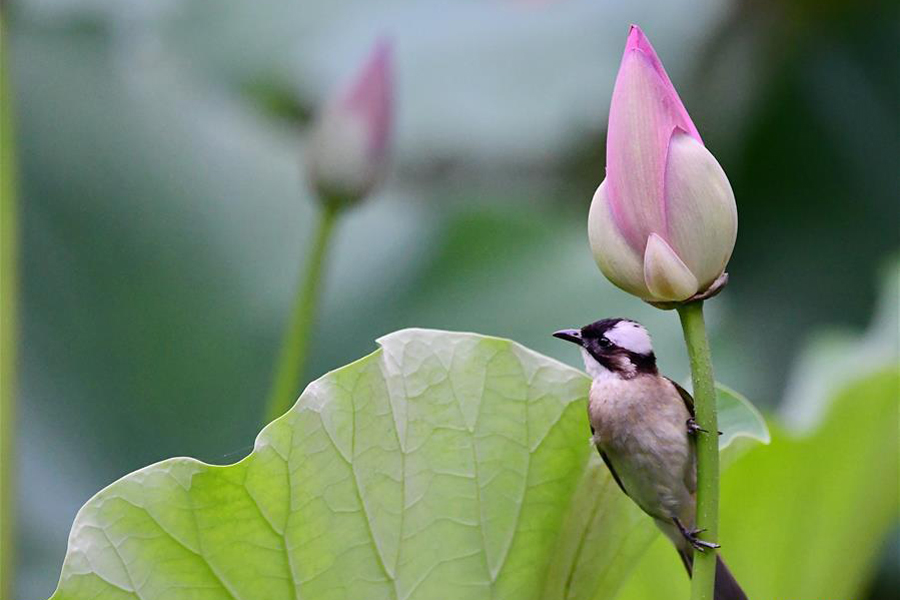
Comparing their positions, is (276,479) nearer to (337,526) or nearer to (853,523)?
(337,526)

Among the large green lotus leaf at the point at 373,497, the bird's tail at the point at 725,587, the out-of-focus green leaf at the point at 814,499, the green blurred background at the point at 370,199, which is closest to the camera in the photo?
the large green lotus leaf at the point at 373,497

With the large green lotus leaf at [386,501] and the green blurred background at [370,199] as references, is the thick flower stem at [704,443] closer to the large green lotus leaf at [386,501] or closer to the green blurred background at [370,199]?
the large green lotus leaf at [386,501]

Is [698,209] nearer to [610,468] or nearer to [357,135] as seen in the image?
[610,468]

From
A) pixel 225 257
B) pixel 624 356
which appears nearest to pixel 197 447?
pixel 225 257

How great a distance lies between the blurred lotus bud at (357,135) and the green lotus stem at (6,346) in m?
0.30

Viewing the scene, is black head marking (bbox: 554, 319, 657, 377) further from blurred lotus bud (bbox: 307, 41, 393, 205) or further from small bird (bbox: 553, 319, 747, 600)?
blurred lotus bud (bbox: 307, 41, 393, 205)

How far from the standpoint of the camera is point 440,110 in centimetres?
197

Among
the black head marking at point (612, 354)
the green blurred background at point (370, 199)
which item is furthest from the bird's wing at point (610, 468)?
the green blurred background at point (370, 199)

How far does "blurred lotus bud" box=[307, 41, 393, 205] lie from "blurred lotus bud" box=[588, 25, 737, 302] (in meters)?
0.58

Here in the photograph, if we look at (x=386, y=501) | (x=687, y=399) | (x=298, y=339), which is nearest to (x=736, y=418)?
(x=687, y=399)

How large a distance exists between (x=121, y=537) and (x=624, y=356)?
34 centimetres

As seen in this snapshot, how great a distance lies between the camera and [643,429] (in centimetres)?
73

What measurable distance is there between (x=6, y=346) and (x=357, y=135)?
393 millimetres

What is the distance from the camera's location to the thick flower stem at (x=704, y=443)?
51 cm
